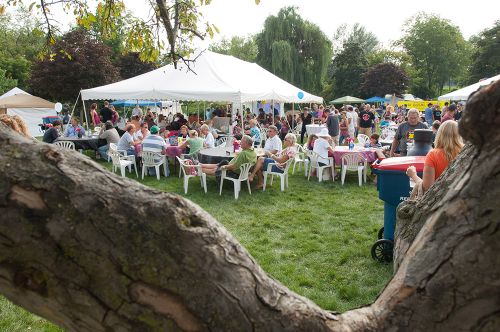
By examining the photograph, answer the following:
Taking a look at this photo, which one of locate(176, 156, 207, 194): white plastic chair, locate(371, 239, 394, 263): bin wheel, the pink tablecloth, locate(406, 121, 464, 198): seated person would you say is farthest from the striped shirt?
locate(406, 121, 464, 198): seated person

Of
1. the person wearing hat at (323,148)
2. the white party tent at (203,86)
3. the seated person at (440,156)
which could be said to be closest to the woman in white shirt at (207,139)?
the white party tent at (203,86)

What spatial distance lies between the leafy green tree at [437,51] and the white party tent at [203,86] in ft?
207

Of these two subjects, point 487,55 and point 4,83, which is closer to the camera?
point 4,83

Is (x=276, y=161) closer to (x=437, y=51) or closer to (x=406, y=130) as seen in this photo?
(x=406, y=130)

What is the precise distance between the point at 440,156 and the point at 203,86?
33.5 feet

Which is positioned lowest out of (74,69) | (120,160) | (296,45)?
(120,160)

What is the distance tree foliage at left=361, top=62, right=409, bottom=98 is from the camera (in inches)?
2157

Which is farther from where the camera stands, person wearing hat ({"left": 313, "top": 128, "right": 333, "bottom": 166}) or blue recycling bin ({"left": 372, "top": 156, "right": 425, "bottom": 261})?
person wearing hat ({"left": 313, "top": 128, "right": 333, "bottom": 166})

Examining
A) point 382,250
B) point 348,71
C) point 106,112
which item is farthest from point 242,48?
point 382,250

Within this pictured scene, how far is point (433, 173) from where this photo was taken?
13.9 feet

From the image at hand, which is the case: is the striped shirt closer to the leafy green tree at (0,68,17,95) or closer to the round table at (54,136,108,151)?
the round table at (54,136,108,151)

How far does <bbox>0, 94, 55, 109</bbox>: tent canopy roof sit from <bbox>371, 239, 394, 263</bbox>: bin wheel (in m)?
24.7

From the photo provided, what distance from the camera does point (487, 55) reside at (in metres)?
57.7

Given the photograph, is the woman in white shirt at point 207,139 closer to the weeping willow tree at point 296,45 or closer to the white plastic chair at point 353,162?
the white plastic chair at point 353,162
